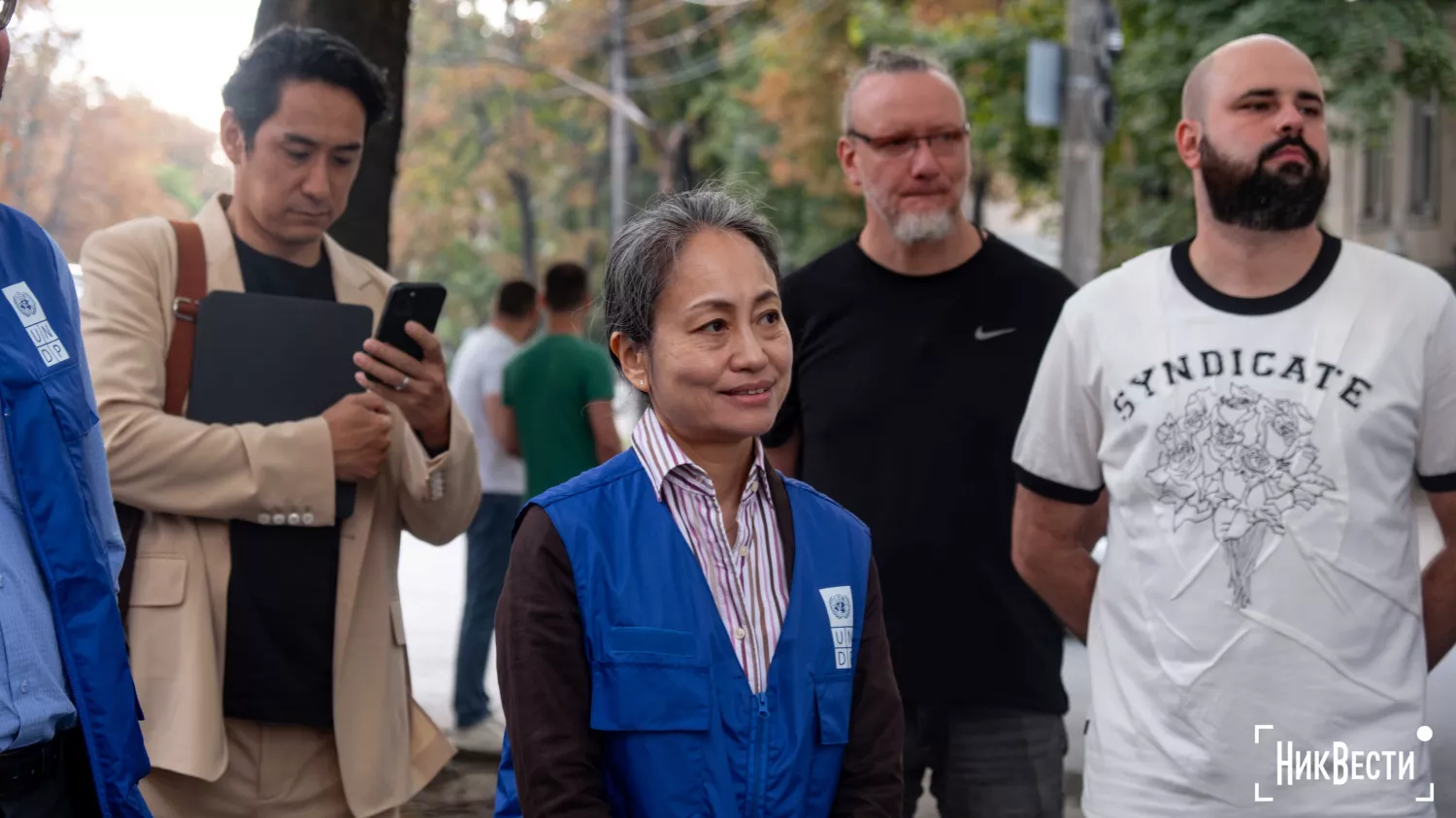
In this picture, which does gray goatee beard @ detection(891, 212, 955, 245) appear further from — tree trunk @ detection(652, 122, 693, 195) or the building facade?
tree trunk @ detection(652, 122, 693, 195)

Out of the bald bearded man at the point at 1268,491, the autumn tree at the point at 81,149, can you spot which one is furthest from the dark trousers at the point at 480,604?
the bald bearded man at the point at 1268,491

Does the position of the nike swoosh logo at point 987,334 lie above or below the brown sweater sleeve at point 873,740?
above

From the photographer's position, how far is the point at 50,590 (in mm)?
2682

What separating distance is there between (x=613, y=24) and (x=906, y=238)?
29324 mm

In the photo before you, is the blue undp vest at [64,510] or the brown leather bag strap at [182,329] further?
the brown leather bag strap at [182,329]

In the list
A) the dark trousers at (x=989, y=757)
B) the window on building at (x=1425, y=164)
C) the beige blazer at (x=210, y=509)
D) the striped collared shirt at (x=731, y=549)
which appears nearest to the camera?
the striped collared shirt at (x=731, y=549)

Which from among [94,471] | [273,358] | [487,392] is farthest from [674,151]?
[94,471]

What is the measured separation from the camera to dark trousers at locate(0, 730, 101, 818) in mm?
2582

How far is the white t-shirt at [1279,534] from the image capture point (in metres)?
3.23

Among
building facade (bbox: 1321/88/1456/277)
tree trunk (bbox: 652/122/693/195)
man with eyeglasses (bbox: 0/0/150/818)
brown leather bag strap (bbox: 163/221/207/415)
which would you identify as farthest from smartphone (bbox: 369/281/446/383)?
tree trunk (bbox: 652/122/693/195)


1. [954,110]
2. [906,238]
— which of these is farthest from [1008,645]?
[954,110]

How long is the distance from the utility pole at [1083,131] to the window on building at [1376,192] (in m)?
5.35

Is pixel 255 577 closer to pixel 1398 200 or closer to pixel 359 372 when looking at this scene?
pixel 359 372

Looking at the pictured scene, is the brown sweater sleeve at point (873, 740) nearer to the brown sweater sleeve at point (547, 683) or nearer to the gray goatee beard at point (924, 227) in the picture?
the brown sweater sleeve at point (547, 683)
